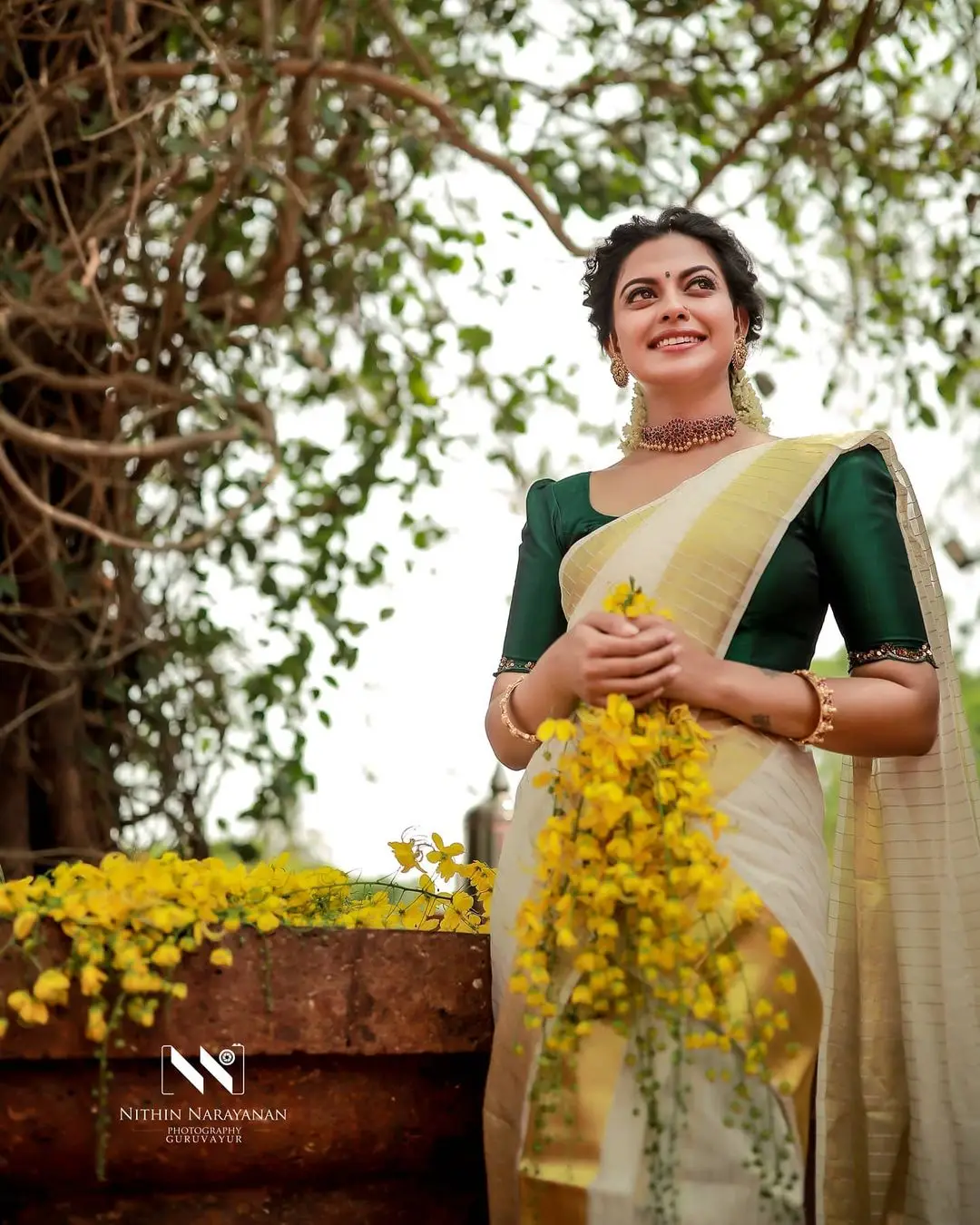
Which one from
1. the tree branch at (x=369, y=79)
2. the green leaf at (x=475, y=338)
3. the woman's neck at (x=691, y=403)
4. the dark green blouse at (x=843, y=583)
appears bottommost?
the dark green blouse at (x=843, y=583)

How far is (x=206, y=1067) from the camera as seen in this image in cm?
171

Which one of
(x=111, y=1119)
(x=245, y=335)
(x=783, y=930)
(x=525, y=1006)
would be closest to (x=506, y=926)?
(x=525, y=1006)

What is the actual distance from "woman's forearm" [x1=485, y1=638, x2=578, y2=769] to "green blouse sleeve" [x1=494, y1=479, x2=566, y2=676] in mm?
39

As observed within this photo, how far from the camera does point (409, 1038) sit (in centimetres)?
179

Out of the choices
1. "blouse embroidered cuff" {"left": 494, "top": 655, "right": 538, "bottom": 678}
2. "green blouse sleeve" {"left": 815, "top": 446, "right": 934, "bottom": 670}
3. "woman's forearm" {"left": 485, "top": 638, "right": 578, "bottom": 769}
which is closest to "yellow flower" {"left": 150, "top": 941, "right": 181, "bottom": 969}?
"woman's forearm" {"left": 485, "top": 638, "right": 578, "bottom": 769}

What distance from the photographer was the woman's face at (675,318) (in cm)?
200

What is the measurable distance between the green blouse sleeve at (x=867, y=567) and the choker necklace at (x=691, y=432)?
191 millimetres

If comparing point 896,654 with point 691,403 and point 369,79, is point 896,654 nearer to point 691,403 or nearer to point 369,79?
point 691,403

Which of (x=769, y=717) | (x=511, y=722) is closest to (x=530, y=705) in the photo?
(x=511, y=722)

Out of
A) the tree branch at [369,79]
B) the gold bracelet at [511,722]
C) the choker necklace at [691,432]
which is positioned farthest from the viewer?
the tree branch at [369,79]

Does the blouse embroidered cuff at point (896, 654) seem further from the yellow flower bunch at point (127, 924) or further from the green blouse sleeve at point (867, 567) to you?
the yellow flower bunch at point (127, 924)

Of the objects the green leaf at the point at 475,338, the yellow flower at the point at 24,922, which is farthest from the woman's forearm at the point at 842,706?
the green leaf at the point at 475,338

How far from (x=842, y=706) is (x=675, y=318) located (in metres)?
0.61

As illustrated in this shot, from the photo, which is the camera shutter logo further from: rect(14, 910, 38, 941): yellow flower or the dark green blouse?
the dark green blouse
